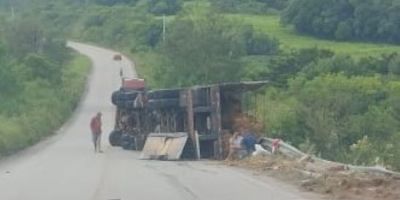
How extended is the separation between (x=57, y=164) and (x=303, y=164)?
1095 cm

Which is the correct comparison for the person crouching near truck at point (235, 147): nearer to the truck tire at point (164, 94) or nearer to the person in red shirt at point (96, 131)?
the truck tire at point (164, 94)

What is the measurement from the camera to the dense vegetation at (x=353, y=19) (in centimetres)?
10181

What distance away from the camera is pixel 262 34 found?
97.8m

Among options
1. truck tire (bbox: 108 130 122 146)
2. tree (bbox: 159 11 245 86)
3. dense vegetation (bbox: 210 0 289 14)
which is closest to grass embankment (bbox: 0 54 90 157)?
truck tire (bbox: 108 130 122 146)

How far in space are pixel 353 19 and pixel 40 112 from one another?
168 feet

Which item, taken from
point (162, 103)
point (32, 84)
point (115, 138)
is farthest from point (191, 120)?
point (32, 84)

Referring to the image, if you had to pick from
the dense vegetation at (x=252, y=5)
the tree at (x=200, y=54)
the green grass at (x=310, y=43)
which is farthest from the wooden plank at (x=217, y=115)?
the dense vegetation at (x=252, y=5)

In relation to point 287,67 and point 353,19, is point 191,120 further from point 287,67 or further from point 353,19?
point 353,19

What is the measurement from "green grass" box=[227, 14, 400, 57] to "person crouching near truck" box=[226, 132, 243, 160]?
58.0 meters

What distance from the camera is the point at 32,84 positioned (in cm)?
7256

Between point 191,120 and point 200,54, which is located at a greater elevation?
point 191,120

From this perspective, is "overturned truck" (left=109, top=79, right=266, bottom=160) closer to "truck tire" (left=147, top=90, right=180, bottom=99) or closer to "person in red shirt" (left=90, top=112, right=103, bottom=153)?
"truck tire" (left=147, top=90, right=180, bottom=99)

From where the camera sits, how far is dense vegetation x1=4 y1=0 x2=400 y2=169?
4489 centimetres

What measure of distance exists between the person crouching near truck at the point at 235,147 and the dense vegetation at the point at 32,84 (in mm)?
11476
